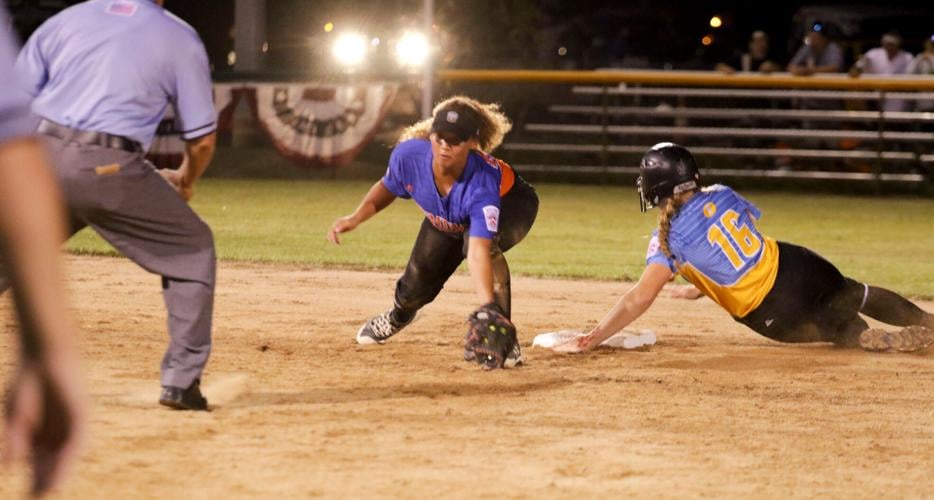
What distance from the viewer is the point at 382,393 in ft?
21.1

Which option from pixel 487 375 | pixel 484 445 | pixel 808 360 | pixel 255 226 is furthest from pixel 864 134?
pixel 484 445

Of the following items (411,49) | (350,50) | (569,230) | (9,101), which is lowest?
(350,50)

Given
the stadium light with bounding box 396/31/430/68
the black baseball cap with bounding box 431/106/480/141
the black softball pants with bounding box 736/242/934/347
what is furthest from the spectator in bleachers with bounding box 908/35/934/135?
the black baseball cap with bounding box 431/106/480/141

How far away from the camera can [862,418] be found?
6.15 meters

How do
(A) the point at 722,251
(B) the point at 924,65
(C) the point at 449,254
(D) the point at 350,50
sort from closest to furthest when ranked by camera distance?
(A) the point at 722,251 < (C) the point at 449,254 < (B) the point at 924,65 < (D) the point at 350,50

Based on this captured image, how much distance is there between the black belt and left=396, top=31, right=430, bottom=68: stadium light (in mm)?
16815

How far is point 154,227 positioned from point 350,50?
19.4m

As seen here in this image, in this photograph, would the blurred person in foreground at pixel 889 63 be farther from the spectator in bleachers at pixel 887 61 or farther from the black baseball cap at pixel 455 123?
the black baseball cap at pixel 455 123

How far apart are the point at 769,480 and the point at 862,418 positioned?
4.52ft

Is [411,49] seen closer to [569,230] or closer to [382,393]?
[569,230]

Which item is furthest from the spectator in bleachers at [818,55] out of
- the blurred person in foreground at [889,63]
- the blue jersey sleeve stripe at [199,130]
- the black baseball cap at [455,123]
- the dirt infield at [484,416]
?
the blue jersey sleeve stripe at [199,130]

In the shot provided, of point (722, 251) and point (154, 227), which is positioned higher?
point (154, 227)

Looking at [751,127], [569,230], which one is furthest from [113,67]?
[751,127]

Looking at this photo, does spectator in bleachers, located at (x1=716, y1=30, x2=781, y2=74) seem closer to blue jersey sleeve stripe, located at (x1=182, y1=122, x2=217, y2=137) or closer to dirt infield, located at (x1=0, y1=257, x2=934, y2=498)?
dirt infield, located at (x1=0, y1=257, x2=934, y2=498)
